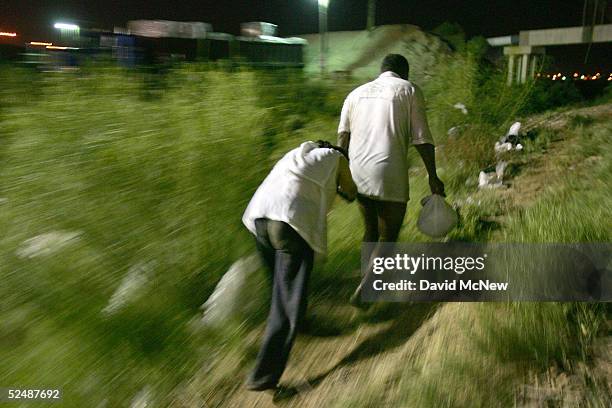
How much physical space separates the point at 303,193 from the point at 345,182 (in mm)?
379

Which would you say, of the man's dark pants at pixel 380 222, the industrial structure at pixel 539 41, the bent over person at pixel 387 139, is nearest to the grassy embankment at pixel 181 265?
the man's dark pants at pixel 380 222

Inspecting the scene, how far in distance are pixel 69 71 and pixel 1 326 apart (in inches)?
104

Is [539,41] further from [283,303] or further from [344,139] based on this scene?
[283,303]

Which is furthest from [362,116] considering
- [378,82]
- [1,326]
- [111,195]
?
[1,326]

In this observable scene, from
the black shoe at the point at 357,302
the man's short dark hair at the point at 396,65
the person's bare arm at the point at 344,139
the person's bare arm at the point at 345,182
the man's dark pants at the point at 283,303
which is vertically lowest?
the black shoe at the point at 357,302

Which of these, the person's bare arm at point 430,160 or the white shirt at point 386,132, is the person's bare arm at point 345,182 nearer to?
the white shirt at point 386,132

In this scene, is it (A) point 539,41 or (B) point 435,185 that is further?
(A) point 539,41

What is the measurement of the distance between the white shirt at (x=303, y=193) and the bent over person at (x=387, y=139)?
52 centimetres

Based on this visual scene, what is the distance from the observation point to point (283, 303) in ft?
10.1

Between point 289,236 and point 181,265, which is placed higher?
point 289,236

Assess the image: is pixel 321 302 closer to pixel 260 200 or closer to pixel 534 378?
pixel 260 200

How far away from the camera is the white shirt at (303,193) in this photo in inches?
120

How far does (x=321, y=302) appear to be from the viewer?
13.2 feet

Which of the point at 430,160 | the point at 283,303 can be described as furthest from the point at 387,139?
the point at 283,303
